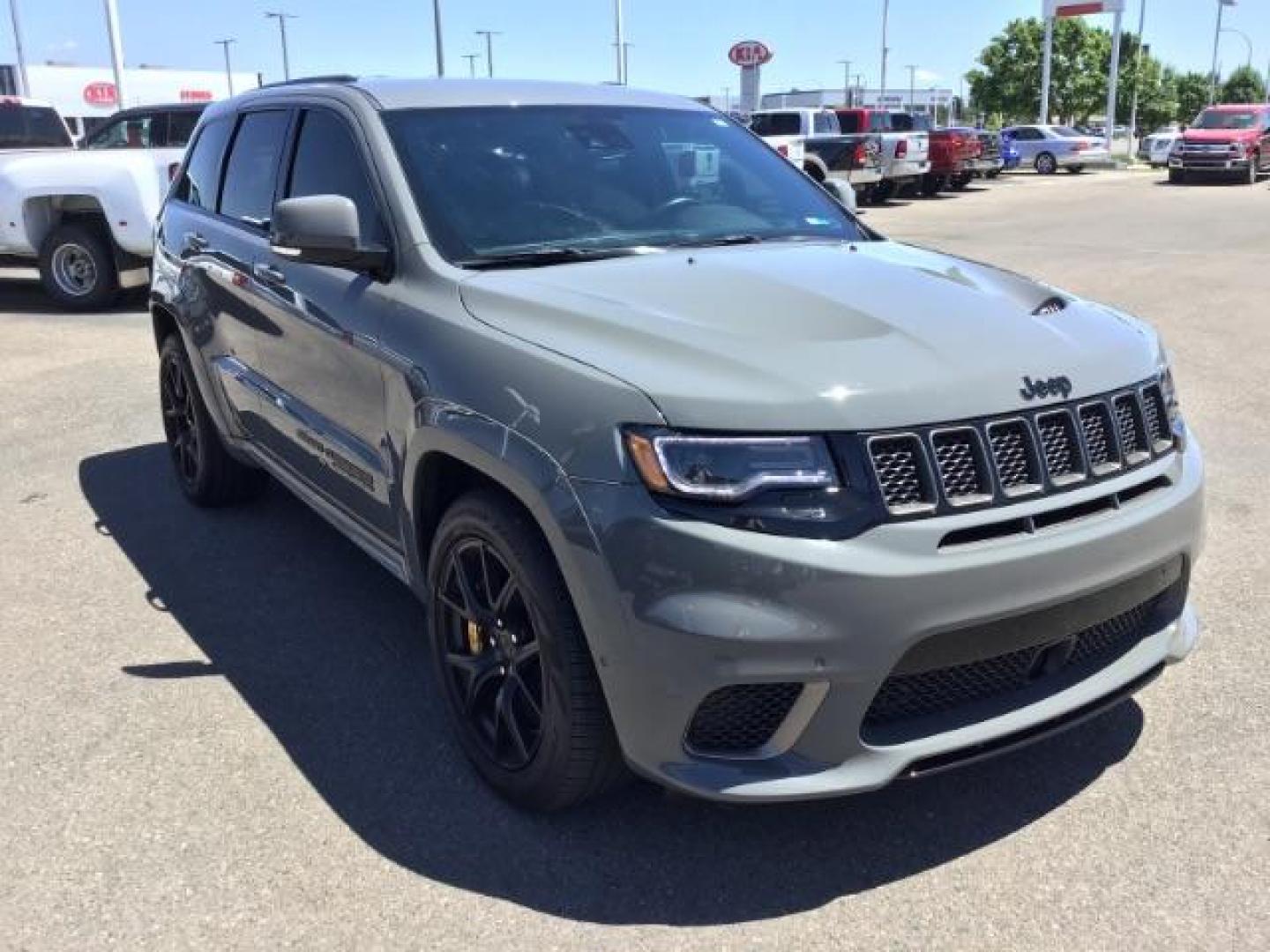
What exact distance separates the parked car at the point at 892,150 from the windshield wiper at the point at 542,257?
71.6ft

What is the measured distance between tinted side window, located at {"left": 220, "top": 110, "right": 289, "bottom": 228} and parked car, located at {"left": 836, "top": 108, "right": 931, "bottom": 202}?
820 inches

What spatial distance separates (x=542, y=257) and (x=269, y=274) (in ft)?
4.25

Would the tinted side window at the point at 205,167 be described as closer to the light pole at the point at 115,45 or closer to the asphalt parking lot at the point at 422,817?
the asphalt parking lot at the point at 422,817

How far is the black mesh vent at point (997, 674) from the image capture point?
254cm

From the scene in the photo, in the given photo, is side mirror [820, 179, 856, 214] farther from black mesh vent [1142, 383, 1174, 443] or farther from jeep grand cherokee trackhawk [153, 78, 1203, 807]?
black mesh vent [1142, 383, 1174, 443]

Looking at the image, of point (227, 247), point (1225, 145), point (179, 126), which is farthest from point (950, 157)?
point (227, 247)

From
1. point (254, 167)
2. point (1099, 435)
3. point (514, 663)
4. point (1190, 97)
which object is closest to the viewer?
point (1099, 435)

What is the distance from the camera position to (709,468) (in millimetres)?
2418

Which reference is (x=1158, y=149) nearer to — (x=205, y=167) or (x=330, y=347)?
(x=205, y=167)

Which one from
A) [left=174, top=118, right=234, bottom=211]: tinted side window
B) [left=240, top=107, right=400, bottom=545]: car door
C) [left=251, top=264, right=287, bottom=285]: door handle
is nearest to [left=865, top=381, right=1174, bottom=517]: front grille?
[left=240, top=107, right=400, bottom=545]: car door

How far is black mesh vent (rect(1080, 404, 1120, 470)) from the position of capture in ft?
8.89

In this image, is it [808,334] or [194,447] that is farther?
[194,447]

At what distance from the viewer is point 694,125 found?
4.38m

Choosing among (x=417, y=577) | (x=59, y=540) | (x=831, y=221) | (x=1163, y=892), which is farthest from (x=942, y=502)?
(x=59, y=540)
